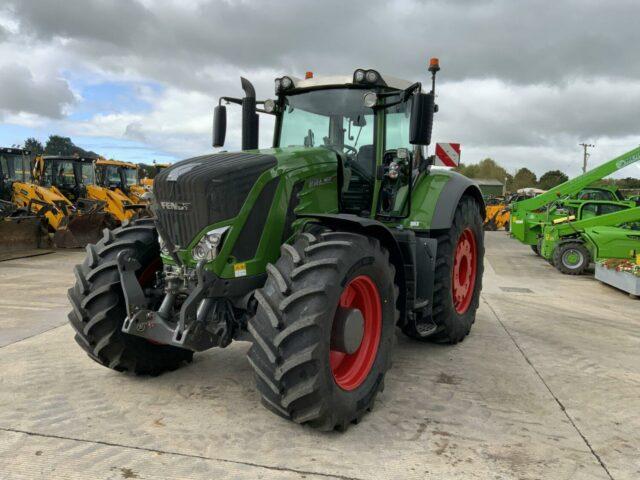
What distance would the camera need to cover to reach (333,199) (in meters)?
4.06

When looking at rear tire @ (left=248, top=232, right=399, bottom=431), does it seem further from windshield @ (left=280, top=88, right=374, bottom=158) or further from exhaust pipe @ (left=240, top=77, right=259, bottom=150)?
exhaust pipe @ (left=240, top=77, right=259, bottom=150)

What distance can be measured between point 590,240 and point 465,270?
6621 mm

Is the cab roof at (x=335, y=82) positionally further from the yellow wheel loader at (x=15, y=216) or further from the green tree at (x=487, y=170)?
the green tree at (x=487, y=170)

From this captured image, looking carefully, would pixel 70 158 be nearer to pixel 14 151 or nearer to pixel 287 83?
pixel 14 151

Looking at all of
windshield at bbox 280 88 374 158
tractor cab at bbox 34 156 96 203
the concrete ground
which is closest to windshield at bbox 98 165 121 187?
tractor cab at bbox 34 156 96 203

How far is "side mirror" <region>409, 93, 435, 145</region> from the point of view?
3.88 m

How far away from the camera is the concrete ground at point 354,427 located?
275 cm

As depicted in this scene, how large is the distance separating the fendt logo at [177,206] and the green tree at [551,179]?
8121 centimetres

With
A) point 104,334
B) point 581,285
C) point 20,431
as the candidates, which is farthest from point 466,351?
point 581,285

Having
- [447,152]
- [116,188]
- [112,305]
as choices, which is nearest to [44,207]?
[116,188]

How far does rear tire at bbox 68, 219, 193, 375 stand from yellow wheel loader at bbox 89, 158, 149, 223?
10925 mm

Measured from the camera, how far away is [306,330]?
283 centimetres

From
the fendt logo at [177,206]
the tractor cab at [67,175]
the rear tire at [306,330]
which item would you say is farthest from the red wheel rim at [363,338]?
the tractor cab at [67,175]

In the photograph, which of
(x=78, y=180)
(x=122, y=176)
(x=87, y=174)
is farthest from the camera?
(x=122, y=176)
